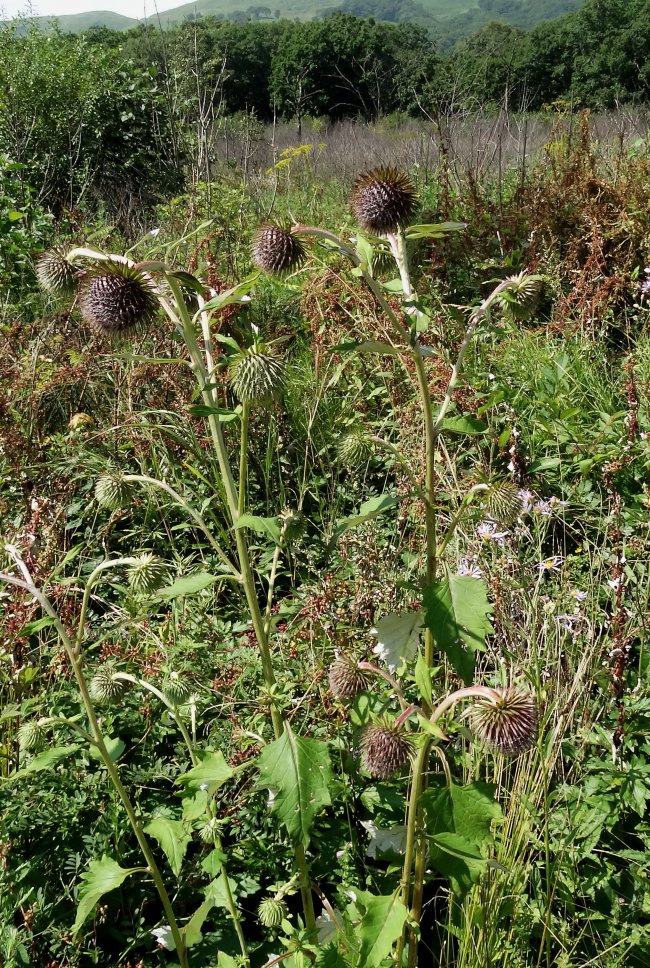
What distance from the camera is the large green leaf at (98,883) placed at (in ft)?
4.37

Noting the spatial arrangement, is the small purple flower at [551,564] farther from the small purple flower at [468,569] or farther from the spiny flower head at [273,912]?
the spiny flower head at [273,912]

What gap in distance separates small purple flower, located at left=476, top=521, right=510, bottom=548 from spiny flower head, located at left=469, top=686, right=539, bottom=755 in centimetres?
107

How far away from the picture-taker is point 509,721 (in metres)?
1.31

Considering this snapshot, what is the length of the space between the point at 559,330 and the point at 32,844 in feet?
11.7

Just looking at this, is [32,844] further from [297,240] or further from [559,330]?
[559,330]

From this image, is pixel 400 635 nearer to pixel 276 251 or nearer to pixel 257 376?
pixel 257 376

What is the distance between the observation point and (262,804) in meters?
2.04

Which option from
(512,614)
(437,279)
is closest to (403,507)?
(512,614)

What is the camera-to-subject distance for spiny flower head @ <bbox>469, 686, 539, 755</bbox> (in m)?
1.31

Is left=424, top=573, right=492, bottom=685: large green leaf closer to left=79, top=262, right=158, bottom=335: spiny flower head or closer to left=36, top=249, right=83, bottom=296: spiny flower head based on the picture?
left=79, top=262, right=158, bottom=335: spiny flower head

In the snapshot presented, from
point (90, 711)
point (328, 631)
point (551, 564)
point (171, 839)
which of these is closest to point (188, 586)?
point (90, 711)

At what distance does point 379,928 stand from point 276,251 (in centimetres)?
141

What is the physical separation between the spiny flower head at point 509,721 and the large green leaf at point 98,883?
2.33 ft

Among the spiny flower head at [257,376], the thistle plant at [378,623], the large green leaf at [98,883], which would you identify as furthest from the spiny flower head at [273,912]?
the spiny flower head at [257,376]
